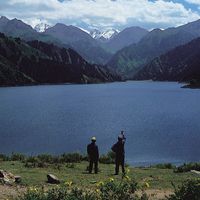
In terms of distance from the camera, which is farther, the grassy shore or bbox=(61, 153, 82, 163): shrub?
bbox=(61, 153, 82, 163): shrub

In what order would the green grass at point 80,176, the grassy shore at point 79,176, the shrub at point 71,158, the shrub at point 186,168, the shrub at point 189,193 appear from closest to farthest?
the shrub at point 189,193 → the grassy shore at point 79,176 → the green grass at point 80,176 → the shrub at point 186,168 → the shrub at point 71,158

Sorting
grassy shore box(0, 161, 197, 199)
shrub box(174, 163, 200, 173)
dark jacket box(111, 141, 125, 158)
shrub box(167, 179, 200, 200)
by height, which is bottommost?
grassy shore box(0, 161, 197, 199)

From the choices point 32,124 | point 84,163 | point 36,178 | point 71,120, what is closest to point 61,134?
point 32,124

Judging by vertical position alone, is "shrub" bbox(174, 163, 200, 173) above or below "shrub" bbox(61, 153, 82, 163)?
above

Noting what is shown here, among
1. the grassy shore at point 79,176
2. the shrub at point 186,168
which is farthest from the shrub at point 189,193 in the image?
the shrub at point 186,168

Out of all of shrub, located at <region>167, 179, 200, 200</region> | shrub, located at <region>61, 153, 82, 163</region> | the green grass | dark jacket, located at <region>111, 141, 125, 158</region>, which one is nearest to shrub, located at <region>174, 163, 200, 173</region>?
the green grass

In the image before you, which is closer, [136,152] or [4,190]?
[4,190]

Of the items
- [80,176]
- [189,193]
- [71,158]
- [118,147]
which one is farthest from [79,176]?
[189,193]

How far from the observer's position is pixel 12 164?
103 ft

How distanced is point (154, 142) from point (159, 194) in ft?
145

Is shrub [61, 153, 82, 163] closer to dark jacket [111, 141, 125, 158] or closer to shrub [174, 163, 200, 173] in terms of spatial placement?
shrub [174, 163, 200, 173]

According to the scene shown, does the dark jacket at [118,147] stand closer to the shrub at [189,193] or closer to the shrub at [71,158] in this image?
the shrub at [71,158]

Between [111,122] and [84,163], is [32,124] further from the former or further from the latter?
[84,163]

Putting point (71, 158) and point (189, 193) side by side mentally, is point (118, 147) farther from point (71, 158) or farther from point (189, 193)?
point (189, 193)
